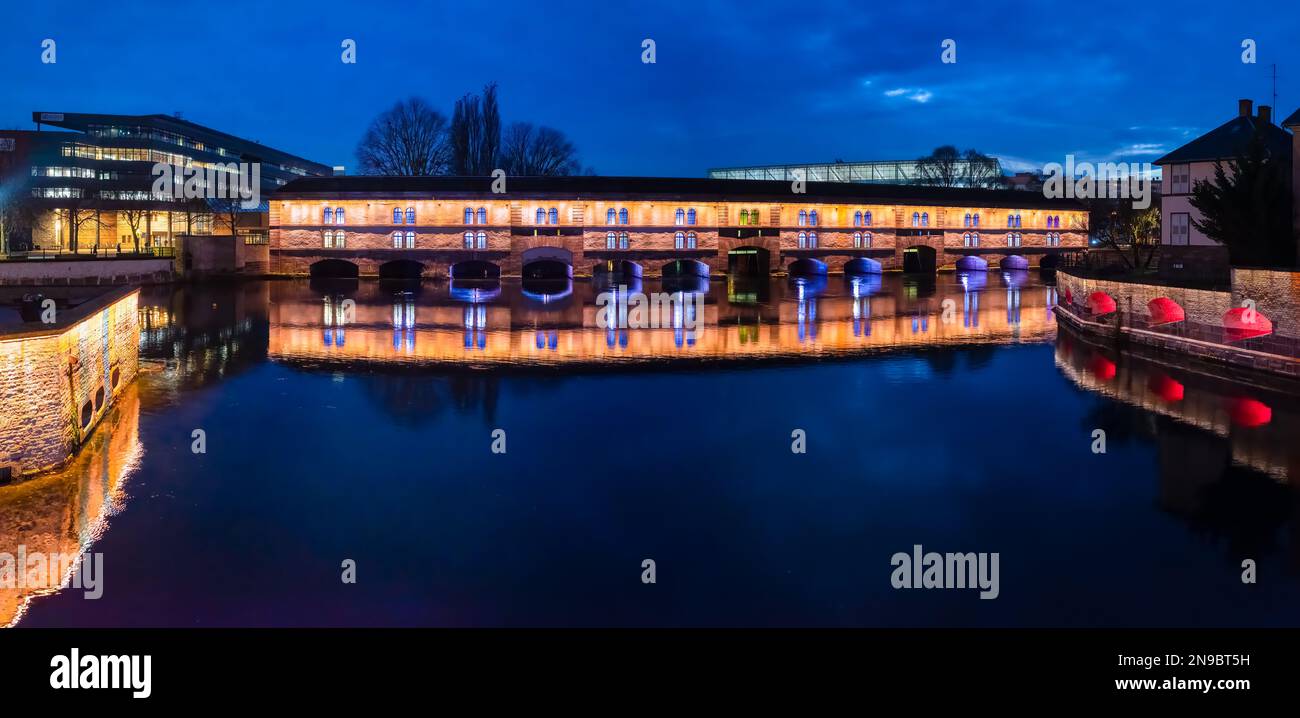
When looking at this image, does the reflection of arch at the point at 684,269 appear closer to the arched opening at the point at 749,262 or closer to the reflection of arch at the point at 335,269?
the arched opening at the point at 749,262

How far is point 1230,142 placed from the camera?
38812 millimetres

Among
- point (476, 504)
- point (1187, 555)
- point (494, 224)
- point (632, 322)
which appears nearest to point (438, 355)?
point (632, 322)

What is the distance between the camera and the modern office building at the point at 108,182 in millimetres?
71125

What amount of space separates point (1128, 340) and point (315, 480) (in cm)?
2547

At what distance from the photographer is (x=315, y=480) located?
51.4 feet

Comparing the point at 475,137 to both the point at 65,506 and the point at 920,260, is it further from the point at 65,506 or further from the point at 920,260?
the point at 65,506

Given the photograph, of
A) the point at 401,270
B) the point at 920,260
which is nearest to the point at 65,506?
Result: the point at 401,270

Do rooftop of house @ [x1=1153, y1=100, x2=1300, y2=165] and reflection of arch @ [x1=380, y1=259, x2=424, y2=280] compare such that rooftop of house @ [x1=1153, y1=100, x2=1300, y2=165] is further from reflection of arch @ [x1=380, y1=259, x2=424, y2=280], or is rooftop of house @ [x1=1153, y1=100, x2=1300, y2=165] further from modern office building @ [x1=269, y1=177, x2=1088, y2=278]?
reflection of arch @ [x1=380, y1=259, x2=424, y2=280]

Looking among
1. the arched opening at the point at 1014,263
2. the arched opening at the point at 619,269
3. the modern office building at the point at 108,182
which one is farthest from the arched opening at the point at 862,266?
the modern office building at the point at 108,182

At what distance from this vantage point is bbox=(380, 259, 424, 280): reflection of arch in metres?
62.8

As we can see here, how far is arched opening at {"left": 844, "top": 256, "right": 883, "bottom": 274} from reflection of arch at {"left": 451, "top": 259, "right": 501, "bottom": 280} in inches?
1015

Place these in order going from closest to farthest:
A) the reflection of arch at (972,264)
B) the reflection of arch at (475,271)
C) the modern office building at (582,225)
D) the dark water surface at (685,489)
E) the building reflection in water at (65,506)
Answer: the dark water surface at (685,489) < the building reflection in water at (65,506) < the modern office building at (582,225) < the reflection of arch at (475,271) < the reflection of arch at (972,264)

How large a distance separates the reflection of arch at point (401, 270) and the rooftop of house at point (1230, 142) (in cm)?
4291

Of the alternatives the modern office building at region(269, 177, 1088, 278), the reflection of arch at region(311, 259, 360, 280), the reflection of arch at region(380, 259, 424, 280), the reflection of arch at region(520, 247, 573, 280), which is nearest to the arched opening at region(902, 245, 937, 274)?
the modern office building at region(269, 177, 1088, 278)
